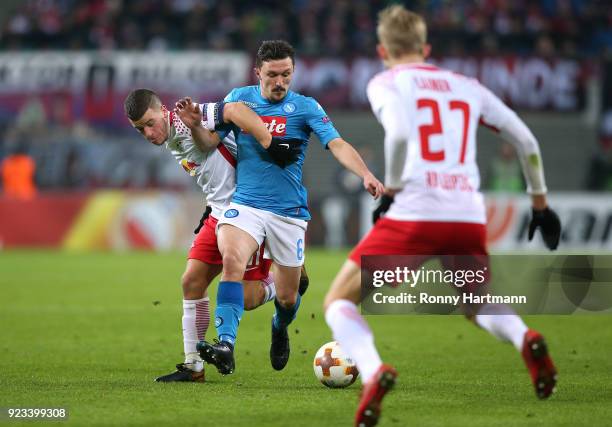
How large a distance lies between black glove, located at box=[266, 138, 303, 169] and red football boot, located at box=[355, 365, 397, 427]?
2482 mm

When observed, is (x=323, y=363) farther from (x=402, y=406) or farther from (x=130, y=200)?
(x=130, y=200)

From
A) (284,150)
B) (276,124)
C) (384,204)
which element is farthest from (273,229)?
(384,204)

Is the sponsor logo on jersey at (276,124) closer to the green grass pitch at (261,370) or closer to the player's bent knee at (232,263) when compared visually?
the player's bent knee at (232,263)

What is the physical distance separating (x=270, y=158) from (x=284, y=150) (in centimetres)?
28

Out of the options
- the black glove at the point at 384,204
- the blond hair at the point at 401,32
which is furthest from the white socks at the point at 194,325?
the blond hair at the point at 401,32

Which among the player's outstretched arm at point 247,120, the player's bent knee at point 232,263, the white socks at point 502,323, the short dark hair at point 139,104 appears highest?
the short dark hair at point 139,104

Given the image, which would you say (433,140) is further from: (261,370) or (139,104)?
(261,370)

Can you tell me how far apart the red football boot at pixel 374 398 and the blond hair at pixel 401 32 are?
5.19ft

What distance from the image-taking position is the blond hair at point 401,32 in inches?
218

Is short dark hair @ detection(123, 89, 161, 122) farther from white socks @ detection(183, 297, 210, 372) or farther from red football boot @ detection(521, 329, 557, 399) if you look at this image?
red football boot @ detection(521, 329, 557, 399)

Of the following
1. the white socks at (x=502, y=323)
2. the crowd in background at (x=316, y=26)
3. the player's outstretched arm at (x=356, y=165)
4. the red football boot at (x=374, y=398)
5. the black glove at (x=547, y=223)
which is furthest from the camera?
the crowd in background at (x=316, y=26)

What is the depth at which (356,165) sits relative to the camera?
22.6 feet

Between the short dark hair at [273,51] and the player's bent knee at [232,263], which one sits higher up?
the short dark hair at [273,51]

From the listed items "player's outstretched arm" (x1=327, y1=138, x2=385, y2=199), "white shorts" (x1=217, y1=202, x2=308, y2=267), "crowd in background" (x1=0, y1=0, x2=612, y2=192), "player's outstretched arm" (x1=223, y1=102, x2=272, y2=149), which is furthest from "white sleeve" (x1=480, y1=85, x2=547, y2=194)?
"crowd in background" (x1=0, y1=0, x2=612, y2=192)
